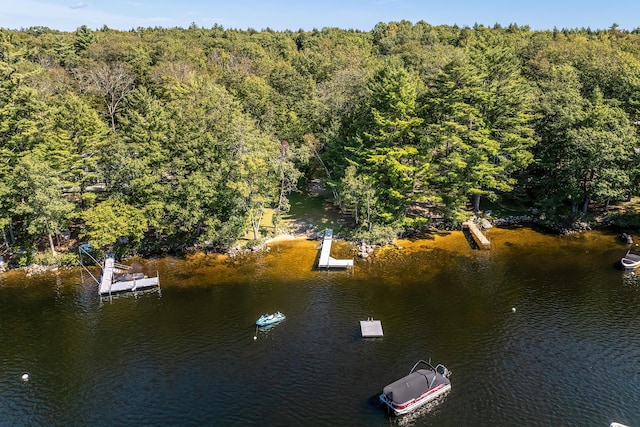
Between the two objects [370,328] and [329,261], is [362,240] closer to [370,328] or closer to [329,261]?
[329,261]

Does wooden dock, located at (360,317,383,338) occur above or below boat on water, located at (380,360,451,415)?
above

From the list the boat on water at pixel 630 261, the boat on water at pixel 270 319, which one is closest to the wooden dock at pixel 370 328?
the boat on water at pixel 270 319

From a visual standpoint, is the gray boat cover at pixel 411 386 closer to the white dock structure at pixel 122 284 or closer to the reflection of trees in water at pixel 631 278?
the reflection of trees in water at pixel 631 278

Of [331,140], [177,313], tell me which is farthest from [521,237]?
[177,313]

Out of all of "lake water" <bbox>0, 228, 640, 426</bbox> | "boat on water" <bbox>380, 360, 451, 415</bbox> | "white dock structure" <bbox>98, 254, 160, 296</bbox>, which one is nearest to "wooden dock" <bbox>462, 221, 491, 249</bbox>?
"lake water" <bbox>0, 228, 640, 426</bbox>

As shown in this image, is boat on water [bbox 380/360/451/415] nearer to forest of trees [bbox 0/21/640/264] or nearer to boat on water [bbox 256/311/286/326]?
boat on water [bbox 256/311/286/326]

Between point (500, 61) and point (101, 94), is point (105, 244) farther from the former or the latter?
point (500, 61)
